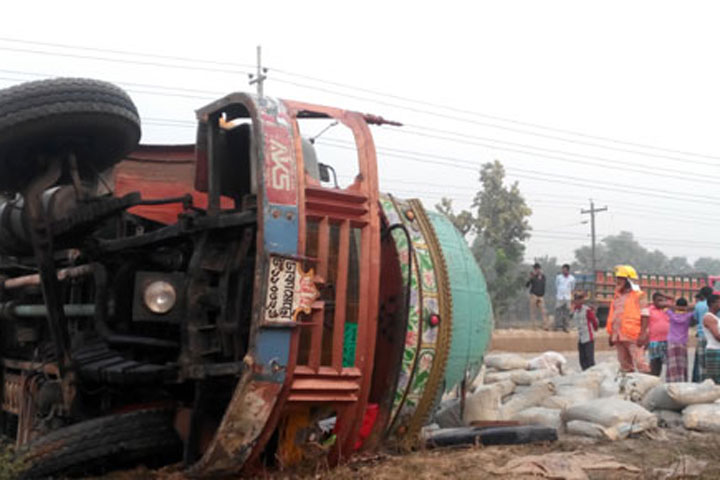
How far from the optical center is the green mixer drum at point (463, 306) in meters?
4.27

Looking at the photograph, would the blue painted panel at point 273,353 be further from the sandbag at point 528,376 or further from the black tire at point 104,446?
the sandbag at point 528,376

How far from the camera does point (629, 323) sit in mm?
8578

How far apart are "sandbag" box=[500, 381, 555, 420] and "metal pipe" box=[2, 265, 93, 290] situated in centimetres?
351

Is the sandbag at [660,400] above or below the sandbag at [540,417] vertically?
above

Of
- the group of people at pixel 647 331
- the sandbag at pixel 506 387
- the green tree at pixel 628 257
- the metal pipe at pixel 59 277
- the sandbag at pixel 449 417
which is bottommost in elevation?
the sandbag at pixel 449 417

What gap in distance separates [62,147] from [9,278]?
1.52 m

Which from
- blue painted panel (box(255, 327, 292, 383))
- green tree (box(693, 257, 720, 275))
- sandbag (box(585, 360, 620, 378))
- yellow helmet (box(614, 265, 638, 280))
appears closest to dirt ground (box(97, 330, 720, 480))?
blue painted panel (box(255, 327, 292, 383))

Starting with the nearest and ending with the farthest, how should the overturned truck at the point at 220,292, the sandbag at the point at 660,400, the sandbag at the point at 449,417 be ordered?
the overturned truck at the point at 220,292
the sandbag at the point at 449,417
the sandbag at the point at 660,400

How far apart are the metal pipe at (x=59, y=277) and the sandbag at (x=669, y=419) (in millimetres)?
4292

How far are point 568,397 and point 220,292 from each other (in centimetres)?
370

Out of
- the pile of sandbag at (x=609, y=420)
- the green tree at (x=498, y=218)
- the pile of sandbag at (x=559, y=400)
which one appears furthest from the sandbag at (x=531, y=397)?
the green tree at (x=498, y=218)

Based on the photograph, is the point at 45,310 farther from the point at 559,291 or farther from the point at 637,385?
the point at 559,291

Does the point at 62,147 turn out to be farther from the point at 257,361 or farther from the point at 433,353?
the point at 433,353

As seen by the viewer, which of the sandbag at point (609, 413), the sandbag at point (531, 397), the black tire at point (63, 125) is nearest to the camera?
the black tire at point (63, 125)
